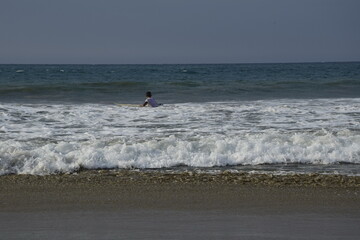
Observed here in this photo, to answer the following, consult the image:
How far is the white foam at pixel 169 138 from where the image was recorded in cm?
859

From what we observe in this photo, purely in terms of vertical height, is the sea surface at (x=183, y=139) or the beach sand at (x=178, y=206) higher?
the beach sand at (x=178, y=206)

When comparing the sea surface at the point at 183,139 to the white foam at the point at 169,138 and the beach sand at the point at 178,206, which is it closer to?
the white foam at the point at 169,138

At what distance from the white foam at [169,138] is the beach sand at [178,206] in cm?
78

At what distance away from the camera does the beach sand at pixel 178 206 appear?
5021 millimetres

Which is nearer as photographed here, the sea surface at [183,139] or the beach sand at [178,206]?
the beach sand at [178,206]

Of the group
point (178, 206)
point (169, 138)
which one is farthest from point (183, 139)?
point (178, 206)

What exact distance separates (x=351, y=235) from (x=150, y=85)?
1083 inches

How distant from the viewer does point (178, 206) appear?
598 cm

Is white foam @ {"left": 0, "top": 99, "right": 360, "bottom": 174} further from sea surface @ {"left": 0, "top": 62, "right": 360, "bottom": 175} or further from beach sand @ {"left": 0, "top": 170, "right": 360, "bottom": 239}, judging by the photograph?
beach sand @ {"left": 0, "top": 170, "right": 360, "bottom": 239}

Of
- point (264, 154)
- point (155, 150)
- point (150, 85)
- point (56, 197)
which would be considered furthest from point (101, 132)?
point (150, 85)

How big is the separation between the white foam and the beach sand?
784 millimetres

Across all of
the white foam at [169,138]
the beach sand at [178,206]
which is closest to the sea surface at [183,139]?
the white foam at [169,138]

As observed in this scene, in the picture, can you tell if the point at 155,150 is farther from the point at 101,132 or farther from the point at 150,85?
the point at 150,85

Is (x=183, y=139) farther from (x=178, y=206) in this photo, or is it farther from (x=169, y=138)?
(x=178, y=206)
